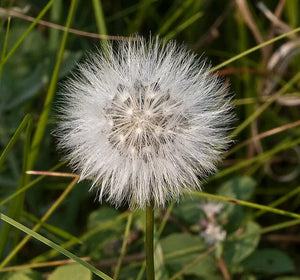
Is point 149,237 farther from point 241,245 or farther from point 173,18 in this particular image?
point 173,18

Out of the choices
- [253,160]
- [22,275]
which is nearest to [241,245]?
[253,160]

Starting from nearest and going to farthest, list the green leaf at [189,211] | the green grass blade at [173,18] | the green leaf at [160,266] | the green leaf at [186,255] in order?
the green leaf at [160,266] → the green leaf at [186,255] → the green leaf at [189,211] → the green grass blade at [173,18]

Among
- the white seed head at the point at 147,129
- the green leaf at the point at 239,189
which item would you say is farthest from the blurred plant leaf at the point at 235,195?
the white seed head at the point at 147,129

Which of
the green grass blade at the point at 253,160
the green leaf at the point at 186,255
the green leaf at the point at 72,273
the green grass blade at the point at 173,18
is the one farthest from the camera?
the green grass blade at the point at 173,18

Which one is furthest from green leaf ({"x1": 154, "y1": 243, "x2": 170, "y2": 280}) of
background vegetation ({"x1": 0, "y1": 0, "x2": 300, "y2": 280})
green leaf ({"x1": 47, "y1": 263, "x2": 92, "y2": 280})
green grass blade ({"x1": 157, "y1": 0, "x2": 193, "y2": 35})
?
green grass blade ({"x1": 157, "y1": 0, "x2": 193, "y2": 35})

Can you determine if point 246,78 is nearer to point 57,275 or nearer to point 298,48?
point 298,48

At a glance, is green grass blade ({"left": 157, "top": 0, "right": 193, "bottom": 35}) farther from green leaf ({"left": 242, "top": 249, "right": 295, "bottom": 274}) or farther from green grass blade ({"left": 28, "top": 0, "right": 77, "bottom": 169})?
green leaf ({"left": 242, "top": 249, "right": 295, "bottom": 274})

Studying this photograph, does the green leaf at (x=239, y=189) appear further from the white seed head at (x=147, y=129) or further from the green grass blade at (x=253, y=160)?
the white seed head at (x=147, y=129)
